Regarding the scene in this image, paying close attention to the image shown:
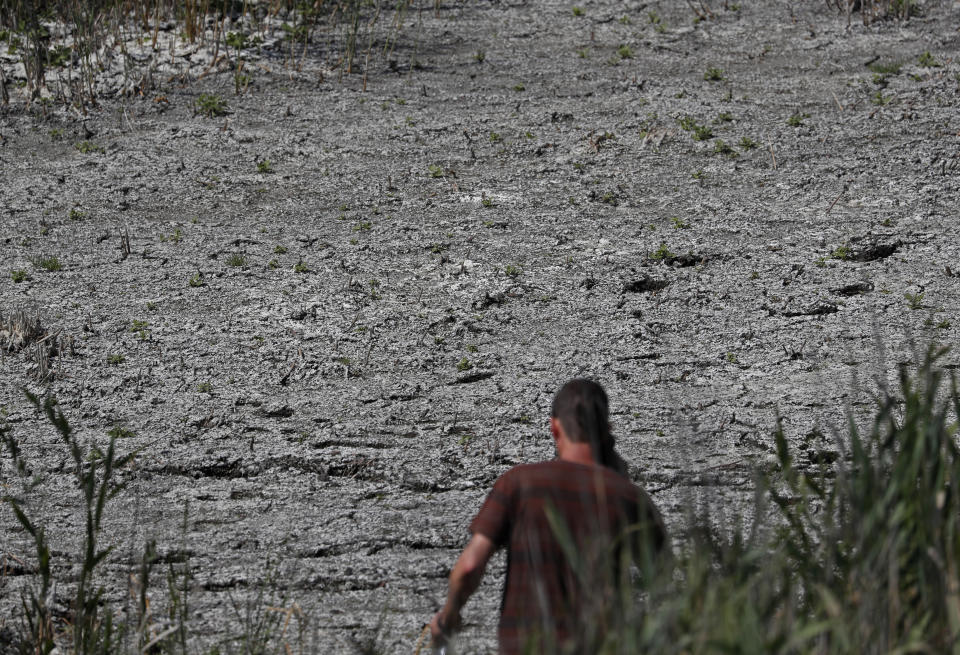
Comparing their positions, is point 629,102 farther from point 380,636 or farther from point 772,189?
point 380,636

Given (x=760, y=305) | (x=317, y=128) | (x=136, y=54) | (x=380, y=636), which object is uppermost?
(x=136, y=54)

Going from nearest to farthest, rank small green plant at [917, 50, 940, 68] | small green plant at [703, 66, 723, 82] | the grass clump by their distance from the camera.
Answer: the grass clump
small green plant at [917, 50, 940, 68]
small green plant at [703, 66, 723, 82]

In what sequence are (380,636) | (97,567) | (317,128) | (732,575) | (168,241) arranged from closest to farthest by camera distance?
(732,575) < (380,636) < (97,567) < (168,241) < (317,128)

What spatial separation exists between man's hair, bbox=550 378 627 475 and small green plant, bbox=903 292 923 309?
3.18 meters

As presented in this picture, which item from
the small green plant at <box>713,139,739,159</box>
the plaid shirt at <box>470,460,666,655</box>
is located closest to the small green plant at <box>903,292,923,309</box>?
the small green plant at <box>713,139,739,159</box>

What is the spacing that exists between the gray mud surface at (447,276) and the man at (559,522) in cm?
117

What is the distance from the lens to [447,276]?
5.51 m

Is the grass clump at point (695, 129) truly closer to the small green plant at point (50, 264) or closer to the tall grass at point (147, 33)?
the tall grass at point (147, 33)

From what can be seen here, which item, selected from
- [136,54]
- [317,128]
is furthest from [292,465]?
[136,54]

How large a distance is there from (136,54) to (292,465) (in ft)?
15.3

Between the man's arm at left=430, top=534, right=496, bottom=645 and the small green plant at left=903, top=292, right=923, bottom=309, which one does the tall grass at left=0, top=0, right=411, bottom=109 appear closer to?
the small green plant at left=903, top=292, right=923, bottom=309

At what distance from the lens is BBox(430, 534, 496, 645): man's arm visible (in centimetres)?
238

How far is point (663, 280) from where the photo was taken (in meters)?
5.36

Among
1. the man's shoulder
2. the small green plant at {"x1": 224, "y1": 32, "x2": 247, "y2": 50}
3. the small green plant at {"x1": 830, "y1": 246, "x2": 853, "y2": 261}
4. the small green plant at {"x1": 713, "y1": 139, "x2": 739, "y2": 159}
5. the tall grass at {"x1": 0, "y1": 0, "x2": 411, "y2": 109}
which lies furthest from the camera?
the small green plant at {"x1": 224, "y1": 32, "x2": 247, "y2": 50}
